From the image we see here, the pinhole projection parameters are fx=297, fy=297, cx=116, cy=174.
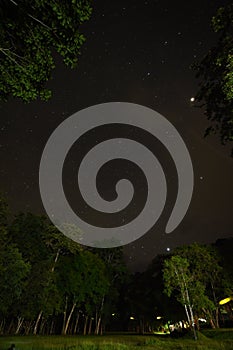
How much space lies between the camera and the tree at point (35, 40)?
7.84m

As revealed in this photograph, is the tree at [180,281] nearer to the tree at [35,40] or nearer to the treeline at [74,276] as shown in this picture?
the treeline at [74,276]

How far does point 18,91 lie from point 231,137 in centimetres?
802

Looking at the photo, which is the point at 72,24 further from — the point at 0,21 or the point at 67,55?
the point at 0,21

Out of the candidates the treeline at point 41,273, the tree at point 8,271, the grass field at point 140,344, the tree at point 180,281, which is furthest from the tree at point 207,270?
the tree at point 8,271

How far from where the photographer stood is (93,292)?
53.0 metres

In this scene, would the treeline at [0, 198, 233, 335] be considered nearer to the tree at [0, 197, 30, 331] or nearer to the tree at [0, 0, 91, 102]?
the tree at [0, 197, 30, 331]

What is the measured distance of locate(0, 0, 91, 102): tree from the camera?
7836 millimetres

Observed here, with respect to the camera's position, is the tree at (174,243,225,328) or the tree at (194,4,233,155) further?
the tree at (174,243,225,328)

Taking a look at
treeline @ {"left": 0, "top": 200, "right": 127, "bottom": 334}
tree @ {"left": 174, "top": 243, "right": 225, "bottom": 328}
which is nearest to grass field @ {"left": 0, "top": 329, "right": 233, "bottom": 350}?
treeline @ {"left": 0, "top": 200, "right": 127, "bottom": 334}

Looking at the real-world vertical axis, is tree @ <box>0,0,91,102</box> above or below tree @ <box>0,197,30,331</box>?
below

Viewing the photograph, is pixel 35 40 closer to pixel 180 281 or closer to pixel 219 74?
pixel 219 74

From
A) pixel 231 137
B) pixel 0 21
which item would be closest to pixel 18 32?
pixel 0 21

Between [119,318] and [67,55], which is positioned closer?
[67,55]

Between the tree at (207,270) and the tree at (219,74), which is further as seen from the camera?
the tree at (207,270)
